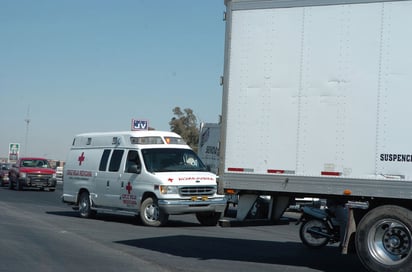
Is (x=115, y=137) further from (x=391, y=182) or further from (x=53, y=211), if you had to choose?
(x=391, y=182)

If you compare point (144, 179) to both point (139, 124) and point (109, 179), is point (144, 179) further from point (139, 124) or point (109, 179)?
point (139, 124)

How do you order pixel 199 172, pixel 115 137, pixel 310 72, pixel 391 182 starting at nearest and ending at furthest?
1. pixel 391 182
2. pixel 310 72
3. pixel 199 172
4. pixel 115 137

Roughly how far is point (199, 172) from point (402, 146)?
8.91 meters

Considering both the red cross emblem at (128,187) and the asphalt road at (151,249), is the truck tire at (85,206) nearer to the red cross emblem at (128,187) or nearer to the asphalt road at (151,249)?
the asphalt road at (151,249)

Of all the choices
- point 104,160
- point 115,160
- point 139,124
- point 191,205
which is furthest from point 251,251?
point 139,124

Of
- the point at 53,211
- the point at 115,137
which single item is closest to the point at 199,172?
the point at 115,137

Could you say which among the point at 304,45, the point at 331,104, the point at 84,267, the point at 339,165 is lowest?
the point at 84,267

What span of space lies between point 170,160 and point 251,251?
587cm

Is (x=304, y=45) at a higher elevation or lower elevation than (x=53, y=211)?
higher

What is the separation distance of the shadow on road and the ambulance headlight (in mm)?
2416

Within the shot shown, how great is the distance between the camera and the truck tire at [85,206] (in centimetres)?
1998

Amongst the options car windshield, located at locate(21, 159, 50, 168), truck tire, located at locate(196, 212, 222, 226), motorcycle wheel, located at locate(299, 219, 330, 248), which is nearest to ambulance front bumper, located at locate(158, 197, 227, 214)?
truck tire, located at locate(196, 212, 222, 226)

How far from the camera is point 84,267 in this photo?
34.0ft

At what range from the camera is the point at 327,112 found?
10070 millimetres
